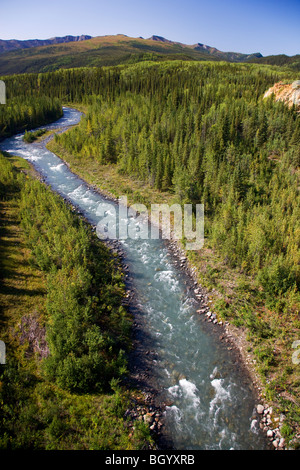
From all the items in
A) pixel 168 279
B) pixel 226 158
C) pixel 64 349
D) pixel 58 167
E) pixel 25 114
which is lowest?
pixel 64 349

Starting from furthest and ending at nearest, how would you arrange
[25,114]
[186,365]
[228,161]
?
[25,114] → [228,161] → [186,365]

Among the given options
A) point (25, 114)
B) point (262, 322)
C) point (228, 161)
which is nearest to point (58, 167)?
point (228, 161)

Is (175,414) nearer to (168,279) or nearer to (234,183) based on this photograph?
(168,279)

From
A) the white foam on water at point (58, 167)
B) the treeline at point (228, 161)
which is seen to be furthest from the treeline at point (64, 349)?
the white foam on water at point (58, 167)

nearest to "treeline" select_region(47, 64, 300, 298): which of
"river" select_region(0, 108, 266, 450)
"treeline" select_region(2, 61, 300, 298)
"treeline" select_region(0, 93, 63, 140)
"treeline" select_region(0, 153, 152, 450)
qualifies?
"treeline" select_region(2, 61, 300, 298)

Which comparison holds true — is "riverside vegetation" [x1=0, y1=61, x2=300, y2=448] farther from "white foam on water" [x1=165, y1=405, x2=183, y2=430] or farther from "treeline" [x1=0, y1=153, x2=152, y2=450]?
"treeline" [x1=0, y1=153, x2=152, y2=450]

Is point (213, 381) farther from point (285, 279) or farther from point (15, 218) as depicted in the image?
A: point (15, 218)
